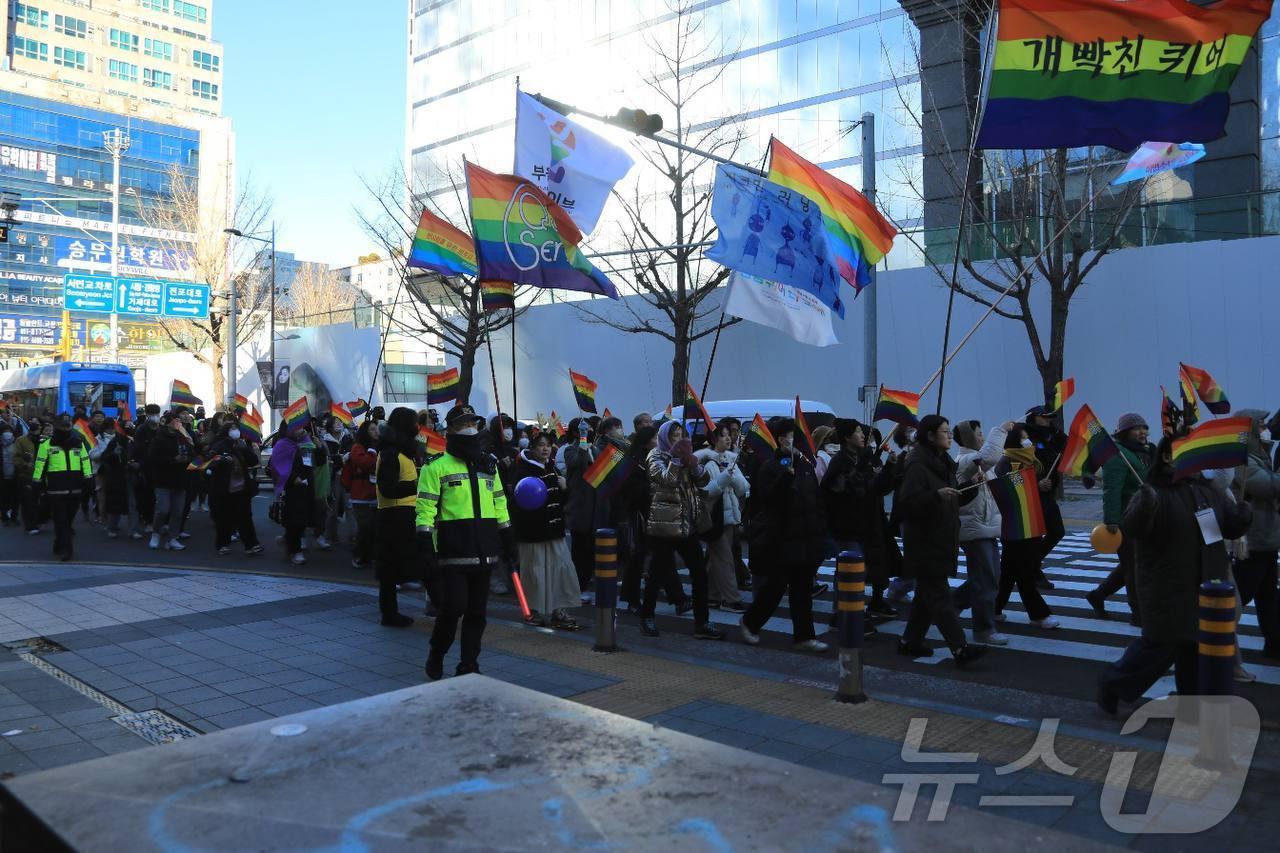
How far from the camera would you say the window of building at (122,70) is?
92938 millimetres

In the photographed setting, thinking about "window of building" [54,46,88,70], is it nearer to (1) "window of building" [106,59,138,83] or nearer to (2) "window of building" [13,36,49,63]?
(2) "window of building" [13,36,49,63]

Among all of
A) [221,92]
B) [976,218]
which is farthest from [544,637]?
[221,92]

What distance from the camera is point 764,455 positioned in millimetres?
9977

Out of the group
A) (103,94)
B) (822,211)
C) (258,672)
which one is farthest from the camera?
(103,94)

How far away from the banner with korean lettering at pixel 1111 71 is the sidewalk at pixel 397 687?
4.78 meters

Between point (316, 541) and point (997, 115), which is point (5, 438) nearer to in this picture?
point (316, 541)

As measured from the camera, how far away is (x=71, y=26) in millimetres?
90750

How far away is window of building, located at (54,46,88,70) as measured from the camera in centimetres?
9006

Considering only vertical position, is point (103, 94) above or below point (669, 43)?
above

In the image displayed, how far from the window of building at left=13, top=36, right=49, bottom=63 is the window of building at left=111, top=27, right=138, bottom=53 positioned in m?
5.85

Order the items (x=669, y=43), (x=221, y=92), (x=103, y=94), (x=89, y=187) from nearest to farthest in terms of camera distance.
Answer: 1. (x=669, y=43)
2. (x=89, y=187)
3. (x=103, y=94)
4. (x=221, y=92)

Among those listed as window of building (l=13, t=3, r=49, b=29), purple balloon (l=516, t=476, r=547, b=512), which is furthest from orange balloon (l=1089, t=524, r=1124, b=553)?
window of building (l=13, t=3, r=49, b=29)

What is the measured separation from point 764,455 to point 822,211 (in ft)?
9.73

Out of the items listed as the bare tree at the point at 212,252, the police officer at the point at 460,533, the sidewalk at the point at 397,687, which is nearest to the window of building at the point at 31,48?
the bare tree at the point at 212,252
